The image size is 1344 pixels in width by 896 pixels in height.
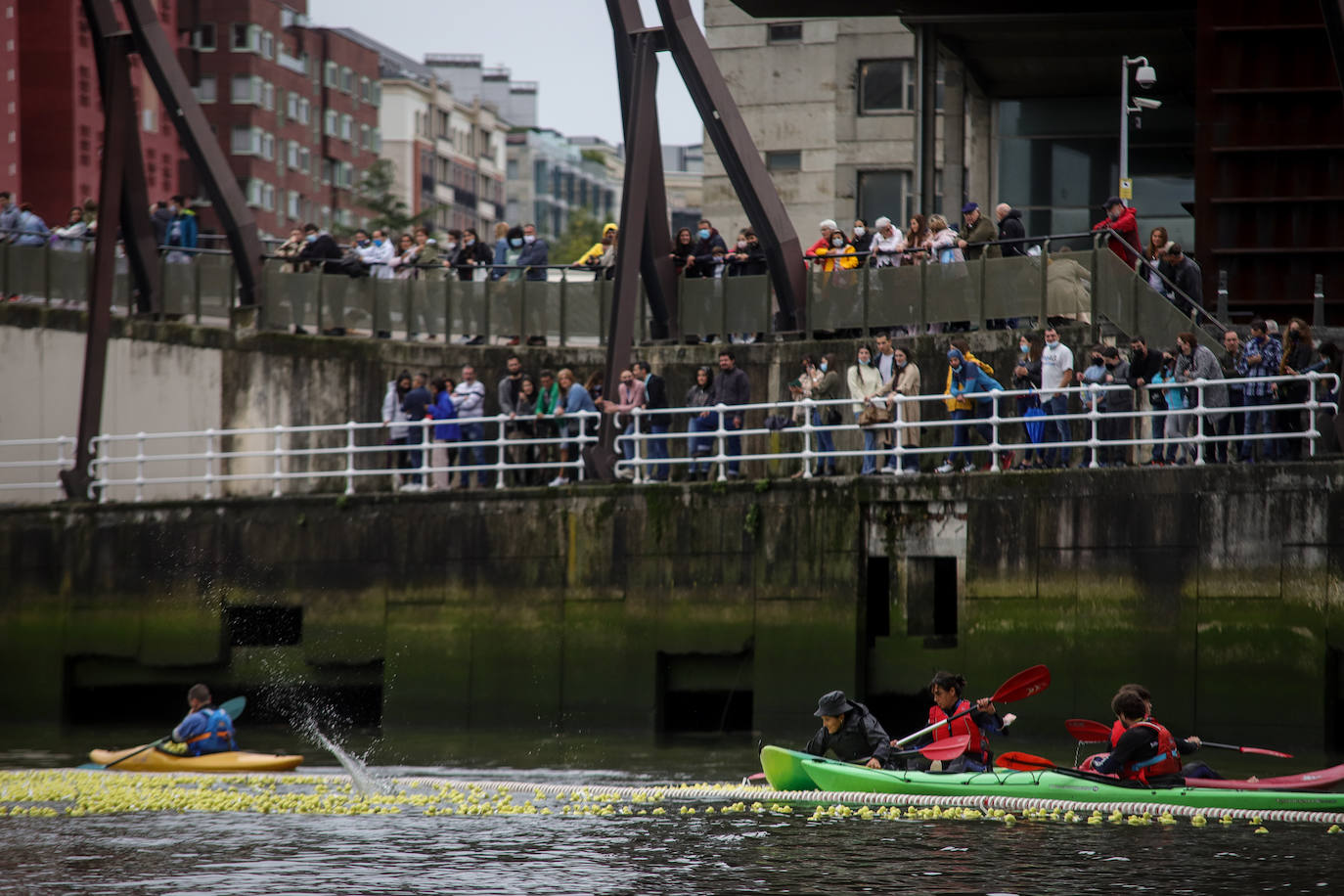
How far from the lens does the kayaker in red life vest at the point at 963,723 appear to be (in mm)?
19922

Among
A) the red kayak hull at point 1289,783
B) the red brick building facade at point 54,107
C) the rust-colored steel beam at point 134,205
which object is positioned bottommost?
the red kayak hull at point 1289,783

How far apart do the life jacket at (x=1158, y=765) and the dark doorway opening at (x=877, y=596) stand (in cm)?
673

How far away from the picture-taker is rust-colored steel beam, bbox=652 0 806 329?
3014 centimetres

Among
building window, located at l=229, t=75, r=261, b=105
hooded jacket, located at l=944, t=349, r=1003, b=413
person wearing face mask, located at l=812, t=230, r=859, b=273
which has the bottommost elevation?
hooded jacket, located at l=944, t=349, r=1003, b=413

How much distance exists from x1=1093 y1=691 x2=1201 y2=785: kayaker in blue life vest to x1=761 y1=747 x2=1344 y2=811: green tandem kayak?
14 cm

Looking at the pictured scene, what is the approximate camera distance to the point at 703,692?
2658 cm

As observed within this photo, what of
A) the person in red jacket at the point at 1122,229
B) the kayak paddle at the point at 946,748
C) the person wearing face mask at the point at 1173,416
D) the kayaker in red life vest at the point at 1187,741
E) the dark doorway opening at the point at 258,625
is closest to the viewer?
the kayaker in red life vest at the point at 1187,741

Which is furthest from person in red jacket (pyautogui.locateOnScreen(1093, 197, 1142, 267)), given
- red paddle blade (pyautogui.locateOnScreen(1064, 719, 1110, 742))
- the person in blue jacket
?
red paddle blade (pyautogui.locateOnScreen(1064, 719, 1110, 742))

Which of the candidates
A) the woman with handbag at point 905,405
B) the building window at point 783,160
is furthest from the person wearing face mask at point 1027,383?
the building window at point 783,160

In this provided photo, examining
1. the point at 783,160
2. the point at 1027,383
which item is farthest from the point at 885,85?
the point at 1027,383

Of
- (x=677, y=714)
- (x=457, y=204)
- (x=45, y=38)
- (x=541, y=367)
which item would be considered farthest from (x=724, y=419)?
(x=457, y=204)

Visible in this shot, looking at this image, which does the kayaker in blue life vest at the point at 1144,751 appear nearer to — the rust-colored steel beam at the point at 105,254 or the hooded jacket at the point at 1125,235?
the hooded jacket at the point at 1125,235

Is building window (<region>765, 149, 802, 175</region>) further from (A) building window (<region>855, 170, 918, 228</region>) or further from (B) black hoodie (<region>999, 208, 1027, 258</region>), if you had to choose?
(B) black hoodie (<region>999, 208, 1027, 258</region>)

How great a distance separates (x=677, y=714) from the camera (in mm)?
27031
